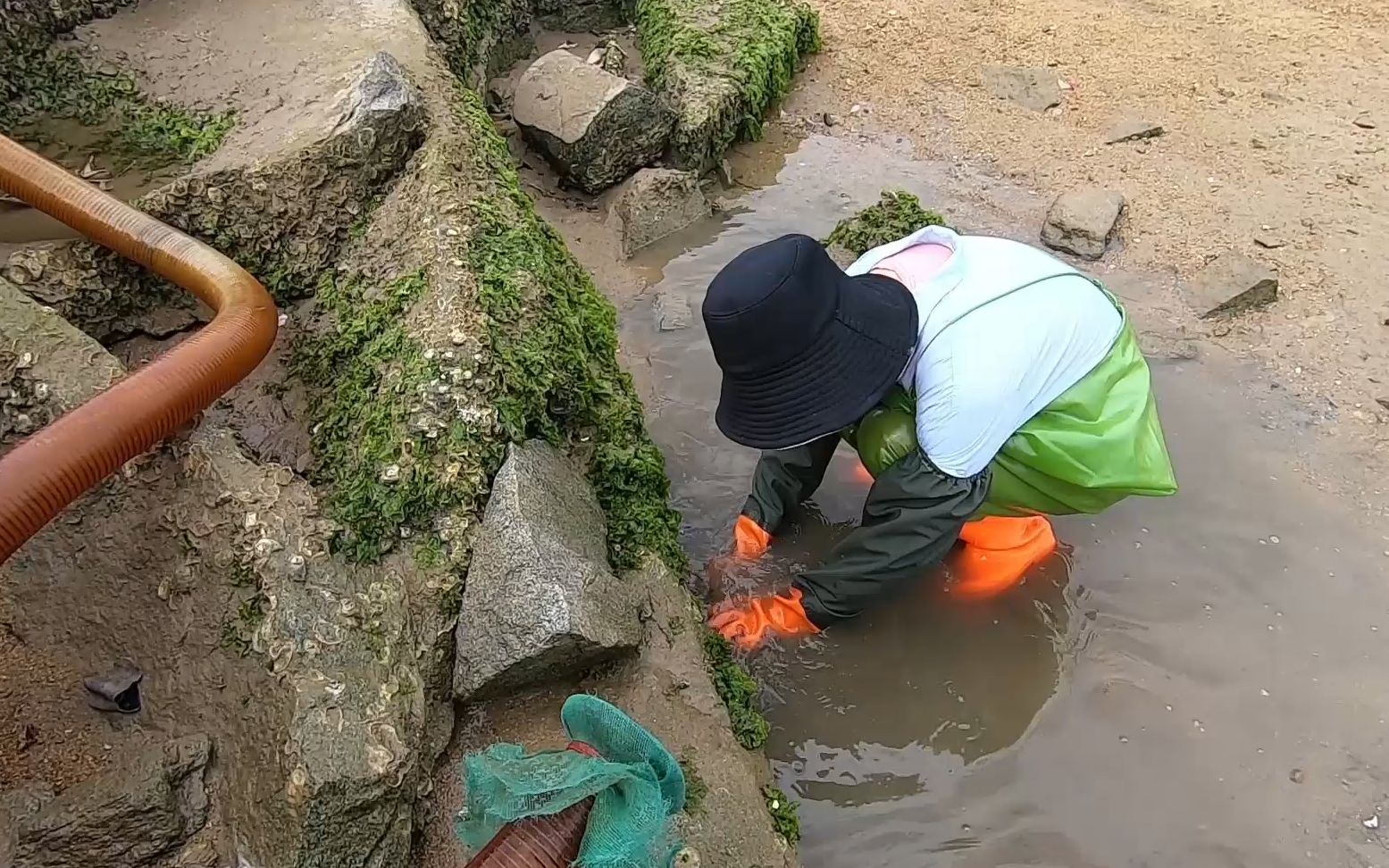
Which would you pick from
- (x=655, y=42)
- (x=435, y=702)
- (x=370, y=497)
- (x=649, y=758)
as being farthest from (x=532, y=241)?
(x=655, y=42)

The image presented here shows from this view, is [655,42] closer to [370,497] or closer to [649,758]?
[370,497]

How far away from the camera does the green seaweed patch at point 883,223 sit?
15.7ft

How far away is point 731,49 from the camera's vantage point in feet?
20.2

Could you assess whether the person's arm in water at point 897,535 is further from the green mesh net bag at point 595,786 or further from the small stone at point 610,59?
the small stone at point 610,59

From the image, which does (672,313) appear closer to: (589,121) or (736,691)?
(589,121)

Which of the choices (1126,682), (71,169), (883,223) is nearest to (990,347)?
(1126,682)

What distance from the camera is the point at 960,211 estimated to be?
5395 mm

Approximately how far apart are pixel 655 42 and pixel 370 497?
4.20 meters

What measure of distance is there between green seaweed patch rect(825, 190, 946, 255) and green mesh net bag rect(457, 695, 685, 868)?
3182mm

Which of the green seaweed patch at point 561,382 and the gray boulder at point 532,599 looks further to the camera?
the green seaweed patch at point 561,382

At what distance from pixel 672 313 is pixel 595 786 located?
3.23 metres

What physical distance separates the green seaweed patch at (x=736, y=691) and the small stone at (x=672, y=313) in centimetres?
186

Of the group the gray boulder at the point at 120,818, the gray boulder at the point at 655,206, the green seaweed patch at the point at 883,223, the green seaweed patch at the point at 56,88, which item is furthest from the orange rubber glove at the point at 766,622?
the green seaweed patch at the point at 56,88

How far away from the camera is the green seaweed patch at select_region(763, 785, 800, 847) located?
2.78m
